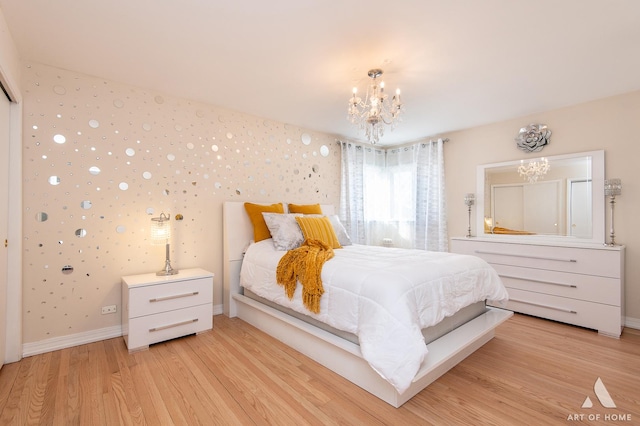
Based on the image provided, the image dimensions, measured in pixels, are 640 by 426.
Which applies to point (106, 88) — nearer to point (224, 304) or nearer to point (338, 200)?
point (224, 304)

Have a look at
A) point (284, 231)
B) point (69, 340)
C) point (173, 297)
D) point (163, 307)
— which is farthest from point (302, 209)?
point (69, 340)

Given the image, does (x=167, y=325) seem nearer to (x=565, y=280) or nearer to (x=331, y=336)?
(x=331, y=336)

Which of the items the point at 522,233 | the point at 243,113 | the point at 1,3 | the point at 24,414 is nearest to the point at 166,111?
the point at 243,113

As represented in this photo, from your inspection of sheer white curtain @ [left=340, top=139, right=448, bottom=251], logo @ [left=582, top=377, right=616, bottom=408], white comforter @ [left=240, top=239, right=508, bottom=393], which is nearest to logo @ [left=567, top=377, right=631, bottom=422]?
logo @ [left=582, top=377, right=616, bottom=408]

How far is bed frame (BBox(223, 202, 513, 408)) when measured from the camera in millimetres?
1847

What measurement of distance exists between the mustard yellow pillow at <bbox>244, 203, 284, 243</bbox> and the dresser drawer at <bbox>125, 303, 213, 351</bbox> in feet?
2.87

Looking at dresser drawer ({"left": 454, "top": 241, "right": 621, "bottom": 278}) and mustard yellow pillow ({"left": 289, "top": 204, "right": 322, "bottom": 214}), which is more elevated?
mustard yellow pillow ({"left": 289, "top": 204, "right": 322, "bottom": 214})

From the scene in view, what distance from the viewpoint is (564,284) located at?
3.07 m

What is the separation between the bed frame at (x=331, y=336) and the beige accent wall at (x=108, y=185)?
0.24 metres

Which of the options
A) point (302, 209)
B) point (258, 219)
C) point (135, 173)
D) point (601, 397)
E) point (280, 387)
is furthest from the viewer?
point (302, 209)

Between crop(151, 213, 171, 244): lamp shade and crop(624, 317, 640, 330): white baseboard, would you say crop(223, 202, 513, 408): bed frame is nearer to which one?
crop(151, 213, 171, 244): lamp shade

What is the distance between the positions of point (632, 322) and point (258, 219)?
13.1 feet

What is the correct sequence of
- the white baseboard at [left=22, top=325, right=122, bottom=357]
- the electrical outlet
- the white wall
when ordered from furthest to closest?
the electrical outlet, the white baseboard at [left=22, top=325, right=122, bottom=357], the white wall

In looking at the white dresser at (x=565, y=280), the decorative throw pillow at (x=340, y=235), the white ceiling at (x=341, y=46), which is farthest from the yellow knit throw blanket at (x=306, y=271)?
the white dresser at (x=565, y=280)
